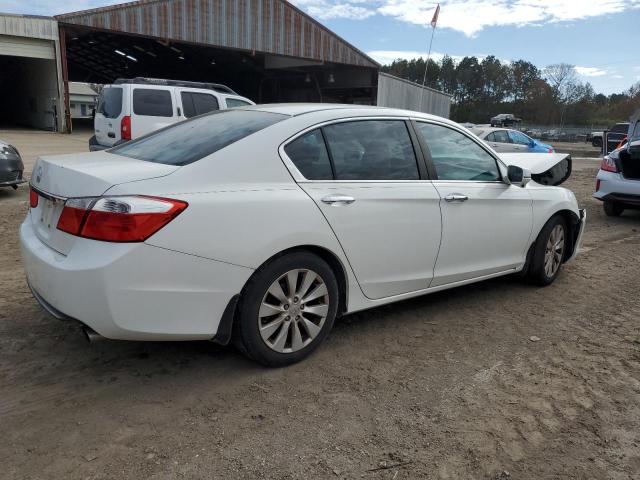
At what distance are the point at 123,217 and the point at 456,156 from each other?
2.66m

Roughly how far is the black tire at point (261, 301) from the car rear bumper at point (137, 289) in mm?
107

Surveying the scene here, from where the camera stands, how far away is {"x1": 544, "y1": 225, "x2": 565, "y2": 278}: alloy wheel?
5.05m

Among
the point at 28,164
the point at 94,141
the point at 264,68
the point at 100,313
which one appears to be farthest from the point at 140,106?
the point at 264,68

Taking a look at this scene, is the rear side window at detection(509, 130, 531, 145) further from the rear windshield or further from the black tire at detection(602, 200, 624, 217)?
the rear windshield

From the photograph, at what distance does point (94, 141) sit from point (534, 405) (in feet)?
34.5

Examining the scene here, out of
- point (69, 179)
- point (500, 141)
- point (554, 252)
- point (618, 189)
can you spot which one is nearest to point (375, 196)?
point (69, 179)

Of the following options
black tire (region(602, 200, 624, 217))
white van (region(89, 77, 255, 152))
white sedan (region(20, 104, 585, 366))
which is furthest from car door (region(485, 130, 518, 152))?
white sedan (region(20, 104, 585, 366))

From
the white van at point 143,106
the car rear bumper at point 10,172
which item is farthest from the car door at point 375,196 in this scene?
the white van at point 143,106

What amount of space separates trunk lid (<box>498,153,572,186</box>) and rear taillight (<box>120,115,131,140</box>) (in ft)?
24.6

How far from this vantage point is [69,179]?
293 cm

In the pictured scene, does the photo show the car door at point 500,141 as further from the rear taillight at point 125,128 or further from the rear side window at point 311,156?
the rear side window at point 311,156

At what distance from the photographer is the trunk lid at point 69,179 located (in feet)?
9.18

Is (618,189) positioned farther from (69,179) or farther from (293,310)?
(69,179)

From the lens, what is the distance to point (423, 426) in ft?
9.19
